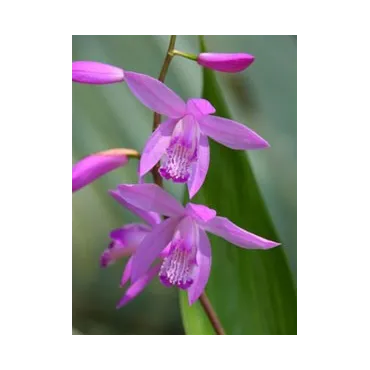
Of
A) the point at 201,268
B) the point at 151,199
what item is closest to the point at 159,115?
the point at 151,199

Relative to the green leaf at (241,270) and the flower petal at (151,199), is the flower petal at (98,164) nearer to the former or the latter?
the flower petal at (151,199)

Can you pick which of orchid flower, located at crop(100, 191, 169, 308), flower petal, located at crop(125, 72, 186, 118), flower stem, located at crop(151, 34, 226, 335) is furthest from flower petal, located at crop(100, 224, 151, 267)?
flower petal, located at crop(125, 72, 186, 118)

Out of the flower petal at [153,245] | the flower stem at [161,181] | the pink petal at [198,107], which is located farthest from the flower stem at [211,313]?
the pink petal at [198,107]

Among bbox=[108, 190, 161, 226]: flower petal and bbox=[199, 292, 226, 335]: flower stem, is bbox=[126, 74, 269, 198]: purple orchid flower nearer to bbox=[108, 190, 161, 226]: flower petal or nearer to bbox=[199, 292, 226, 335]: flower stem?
bbox=[108, 190, 161, 226]: flower petal
